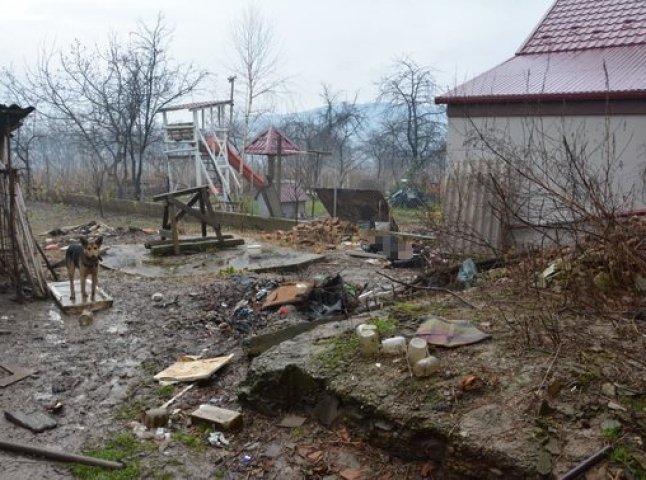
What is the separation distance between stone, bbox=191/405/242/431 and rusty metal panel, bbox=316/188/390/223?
28.5ft

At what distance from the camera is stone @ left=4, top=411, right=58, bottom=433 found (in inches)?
157

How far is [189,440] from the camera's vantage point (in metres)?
3.80

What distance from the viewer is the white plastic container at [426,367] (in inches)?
139

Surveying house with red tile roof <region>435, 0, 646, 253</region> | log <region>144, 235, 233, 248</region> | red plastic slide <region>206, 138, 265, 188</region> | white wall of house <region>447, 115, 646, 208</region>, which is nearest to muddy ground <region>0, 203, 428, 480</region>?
log <region>144, 235, 233, 248</region>

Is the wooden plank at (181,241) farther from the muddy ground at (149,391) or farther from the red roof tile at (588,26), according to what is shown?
the red roof tile at (588,26)

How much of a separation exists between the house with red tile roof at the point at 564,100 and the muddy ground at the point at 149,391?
9.45 feet

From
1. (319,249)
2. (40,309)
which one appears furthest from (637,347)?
(319,249)

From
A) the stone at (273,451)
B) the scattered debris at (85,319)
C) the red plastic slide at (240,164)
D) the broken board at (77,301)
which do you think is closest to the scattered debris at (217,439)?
the stone at (273,451)

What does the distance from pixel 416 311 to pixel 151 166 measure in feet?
70.8

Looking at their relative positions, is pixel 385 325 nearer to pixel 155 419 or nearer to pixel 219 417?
pixel 219 417

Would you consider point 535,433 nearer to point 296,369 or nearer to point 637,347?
point 637,347

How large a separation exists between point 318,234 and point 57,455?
8806mm

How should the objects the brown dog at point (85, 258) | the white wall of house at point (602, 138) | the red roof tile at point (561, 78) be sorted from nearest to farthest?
1. the brown dog at point (85, 258)
2. the white wall of house at point (602, 138)
3. the red roof tile at point (561, 78)

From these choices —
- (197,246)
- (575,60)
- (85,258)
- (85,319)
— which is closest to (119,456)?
(85,319)
